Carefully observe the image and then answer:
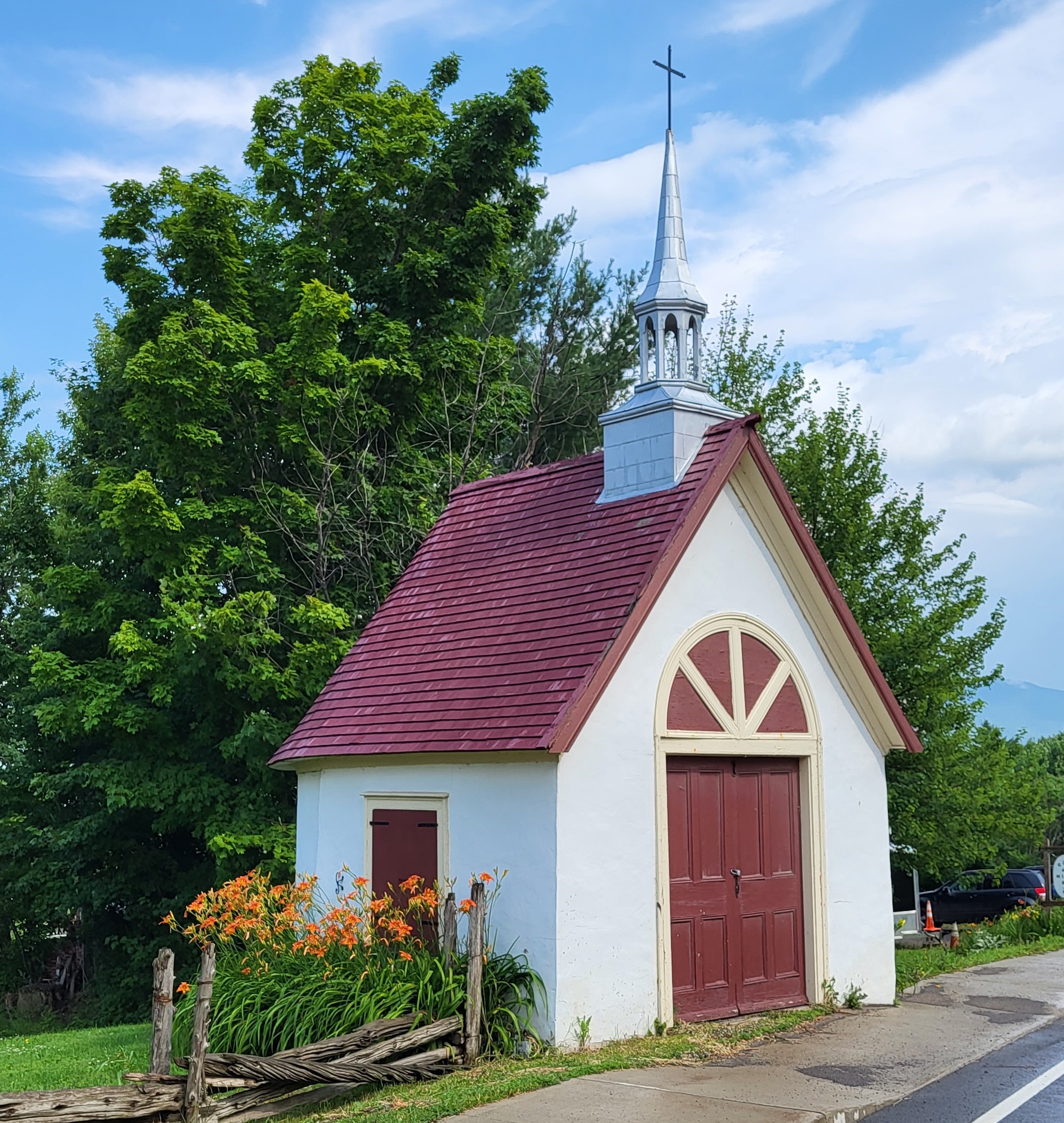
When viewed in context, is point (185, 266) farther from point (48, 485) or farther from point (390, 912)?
point (390, 912)

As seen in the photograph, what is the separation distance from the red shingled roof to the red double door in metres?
1.50

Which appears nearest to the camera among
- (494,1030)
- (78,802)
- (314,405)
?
(494,1030)

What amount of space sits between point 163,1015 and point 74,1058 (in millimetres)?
6144

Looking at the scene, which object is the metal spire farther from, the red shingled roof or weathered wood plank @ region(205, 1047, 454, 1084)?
weathered wood plank @ region(205, 1047, 454, 1084)

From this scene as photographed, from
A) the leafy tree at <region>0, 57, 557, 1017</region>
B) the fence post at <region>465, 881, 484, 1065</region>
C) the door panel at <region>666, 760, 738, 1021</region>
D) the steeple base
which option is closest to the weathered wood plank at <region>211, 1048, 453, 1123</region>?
the fence post at <region>465, 881, 484, 1065</region>

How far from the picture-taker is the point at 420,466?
20938 millimetres

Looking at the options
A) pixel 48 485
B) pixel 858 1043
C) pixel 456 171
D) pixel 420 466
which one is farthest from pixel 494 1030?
pixel 48 485

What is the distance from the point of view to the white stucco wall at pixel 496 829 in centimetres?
1017

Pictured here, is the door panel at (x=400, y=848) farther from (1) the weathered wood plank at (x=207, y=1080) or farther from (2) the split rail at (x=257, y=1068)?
(1) the weathered wood plank at (x=207, y=1080)

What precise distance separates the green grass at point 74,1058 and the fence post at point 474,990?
113 inches

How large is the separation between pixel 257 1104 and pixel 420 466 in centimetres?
1380

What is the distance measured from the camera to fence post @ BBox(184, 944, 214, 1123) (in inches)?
300

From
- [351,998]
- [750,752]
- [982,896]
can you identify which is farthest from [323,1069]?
[982,896]

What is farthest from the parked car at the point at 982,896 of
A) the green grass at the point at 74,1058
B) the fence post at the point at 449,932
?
the fence post at the point at 449,932
